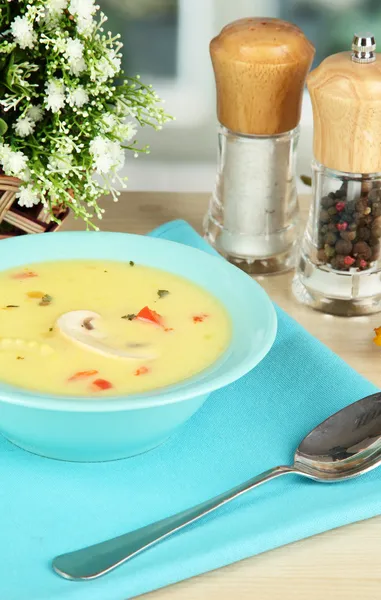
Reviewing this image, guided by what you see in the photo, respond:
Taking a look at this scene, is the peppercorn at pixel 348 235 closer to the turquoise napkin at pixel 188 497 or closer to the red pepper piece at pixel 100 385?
the turquoise napkin at pixel 188 497

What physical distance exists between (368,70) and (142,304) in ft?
1.36

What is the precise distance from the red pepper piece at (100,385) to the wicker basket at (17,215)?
43 centimetres

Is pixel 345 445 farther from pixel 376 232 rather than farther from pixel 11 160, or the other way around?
pixel 11 160

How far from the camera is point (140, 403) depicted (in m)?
0.82

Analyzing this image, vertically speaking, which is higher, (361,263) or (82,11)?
(82,11)

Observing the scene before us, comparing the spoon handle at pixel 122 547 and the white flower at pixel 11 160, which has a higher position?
the white flower at pixel 11 160

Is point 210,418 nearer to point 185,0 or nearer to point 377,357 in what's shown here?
point 377,357

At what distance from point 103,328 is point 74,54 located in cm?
39

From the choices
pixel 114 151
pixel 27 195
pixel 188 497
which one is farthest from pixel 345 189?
pixel 188 497

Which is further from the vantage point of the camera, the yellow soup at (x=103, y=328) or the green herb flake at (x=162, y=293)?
the green herb flake at (x=162, y=293)

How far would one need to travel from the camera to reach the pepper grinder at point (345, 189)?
117 cm

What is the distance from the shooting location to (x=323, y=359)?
3.71 feet

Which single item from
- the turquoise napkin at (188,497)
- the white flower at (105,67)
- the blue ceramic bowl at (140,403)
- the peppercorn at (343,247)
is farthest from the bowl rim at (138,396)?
the white flower at (105,67)

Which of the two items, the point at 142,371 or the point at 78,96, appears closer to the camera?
the point at 142,371
